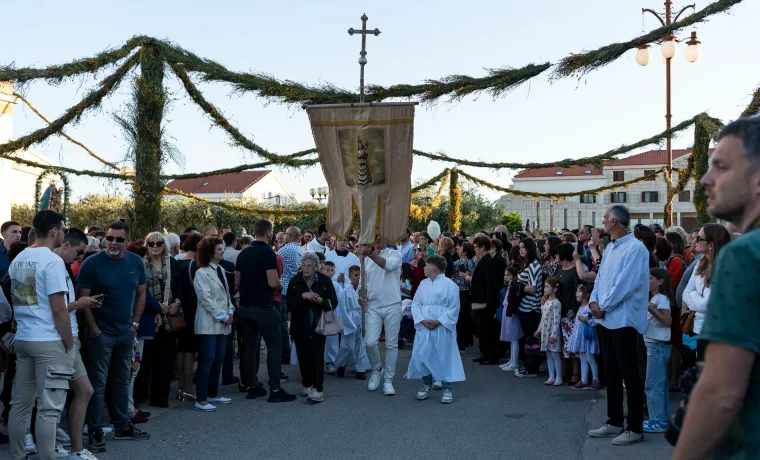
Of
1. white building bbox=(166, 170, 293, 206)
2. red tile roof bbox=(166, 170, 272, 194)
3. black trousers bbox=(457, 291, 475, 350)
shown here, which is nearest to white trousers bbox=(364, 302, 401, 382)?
black trousers bbox=(457, 291, 475, 350)

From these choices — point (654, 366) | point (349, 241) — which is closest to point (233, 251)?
point (349, 241)

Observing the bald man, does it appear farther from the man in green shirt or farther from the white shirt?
the man in green shirt

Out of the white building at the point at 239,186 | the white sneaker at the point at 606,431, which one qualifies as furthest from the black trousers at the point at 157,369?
the white building at the point at 239,186

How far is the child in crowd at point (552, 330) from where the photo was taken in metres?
10.5

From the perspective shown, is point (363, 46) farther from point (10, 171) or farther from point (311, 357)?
point (10, 171)

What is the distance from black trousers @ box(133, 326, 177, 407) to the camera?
9055 millimetres

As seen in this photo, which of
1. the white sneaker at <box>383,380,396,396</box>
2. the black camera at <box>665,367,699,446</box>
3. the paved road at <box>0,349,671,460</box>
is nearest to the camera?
the black camera at <box>665,367,699,446</box>

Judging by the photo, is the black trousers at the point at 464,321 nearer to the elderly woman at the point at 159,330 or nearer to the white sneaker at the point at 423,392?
the white sneaker at the point at 423,392

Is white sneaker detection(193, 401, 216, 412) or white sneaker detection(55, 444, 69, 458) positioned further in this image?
white sneaker detection(193, 401, 216, 412)

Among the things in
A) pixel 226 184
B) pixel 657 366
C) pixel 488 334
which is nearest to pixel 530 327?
pixel 488 334

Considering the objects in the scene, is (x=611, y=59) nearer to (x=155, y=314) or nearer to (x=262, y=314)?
(x=262, y=314)

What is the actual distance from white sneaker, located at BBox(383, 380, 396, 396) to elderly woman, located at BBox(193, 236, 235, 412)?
2093 mm

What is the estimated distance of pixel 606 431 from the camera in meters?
7.53

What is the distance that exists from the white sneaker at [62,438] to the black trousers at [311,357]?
2.81 metres
